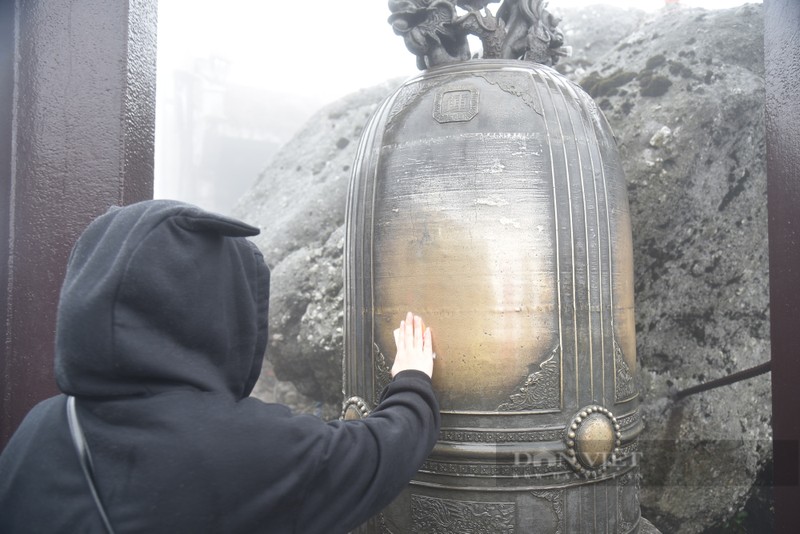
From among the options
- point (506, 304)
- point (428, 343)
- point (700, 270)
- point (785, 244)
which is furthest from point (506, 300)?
point (700, 270)

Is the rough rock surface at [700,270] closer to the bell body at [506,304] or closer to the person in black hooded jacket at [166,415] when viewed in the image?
the bell body at [506,304]

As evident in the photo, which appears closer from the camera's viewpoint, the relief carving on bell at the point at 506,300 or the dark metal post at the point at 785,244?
the relief carving on bell at the point at 506,300

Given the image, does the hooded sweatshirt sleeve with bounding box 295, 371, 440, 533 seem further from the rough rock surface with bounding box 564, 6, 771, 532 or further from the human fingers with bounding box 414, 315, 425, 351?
the rough rock surface with bounding box 564, 6, 771, 532

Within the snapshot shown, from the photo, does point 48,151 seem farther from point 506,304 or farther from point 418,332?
point 506,304

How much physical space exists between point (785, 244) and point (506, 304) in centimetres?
114

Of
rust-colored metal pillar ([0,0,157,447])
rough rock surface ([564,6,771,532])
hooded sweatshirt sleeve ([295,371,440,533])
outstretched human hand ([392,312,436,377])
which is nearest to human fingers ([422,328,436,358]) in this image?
outstretched human hand ([392,312,436,377])

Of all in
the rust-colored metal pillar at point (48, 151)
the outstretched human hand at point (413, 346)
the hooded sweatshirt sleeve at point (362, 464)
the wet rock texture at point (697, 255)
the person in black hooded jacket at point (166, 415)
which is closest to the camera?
the person in black hooded jacket at point (166, 415)

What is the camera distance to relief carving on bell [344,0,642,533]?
2014 mm

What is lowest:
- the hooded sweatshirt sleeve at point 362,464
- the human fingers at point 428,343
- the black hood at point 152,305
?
the hooded sweatshirt sleeve at point 362,464

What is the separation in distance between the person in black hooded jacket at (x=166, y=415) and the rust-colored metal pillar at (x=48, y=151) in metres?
1.05

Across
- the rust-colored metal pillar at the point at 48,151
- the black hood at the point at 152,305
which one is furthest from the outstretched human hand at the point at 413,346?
the rust-colored metal pillar at the point at 48,151

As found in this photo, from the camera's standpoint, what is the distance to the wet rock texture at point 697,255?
3361 millimetres

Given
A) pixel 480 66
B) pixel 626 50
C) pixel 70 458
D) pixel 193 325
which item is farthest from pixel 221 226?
pixel 626 50

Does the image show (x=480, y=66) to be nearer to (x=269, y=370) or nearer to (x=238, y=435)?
(x=238, y=435)
